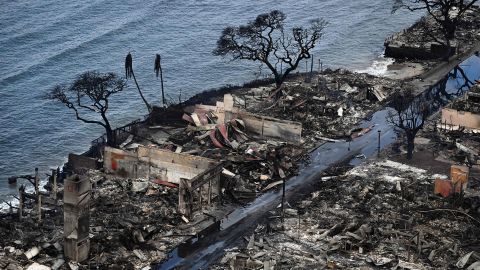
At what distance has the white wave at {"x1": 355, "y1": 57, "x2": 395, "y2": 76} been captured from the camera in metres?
72.2

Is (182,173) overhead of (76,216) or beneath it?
beneath

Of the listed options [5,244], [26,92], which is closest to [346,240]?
[5,244]

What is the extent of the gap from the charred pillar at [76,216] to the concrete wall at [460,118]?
27317mm

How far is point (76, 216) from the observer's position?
3825cm

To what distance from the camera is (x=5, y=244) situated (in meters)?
40.3

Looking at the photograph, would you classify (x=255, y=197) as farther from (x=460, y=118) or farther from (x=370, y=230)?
(x=460, y=118)

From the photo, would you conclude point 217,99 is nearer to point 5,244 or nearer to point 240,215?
point 240,215

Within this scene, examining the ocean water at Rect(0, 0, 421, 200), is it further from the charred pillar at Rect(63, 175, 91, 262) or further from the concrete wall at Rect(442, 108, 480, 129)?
the concrete wall at Rect(442, 108, 480, 129)

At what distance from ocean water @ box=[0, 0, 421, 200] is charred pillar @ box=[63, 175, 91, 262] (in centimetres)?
1683

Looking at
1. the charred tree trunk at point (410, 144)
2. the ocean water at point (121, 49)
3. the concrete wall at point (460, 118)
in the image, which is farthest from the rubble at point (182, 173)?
the ocean water at point (121, 49)

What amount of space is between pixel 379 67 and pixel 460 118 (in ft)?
64.3

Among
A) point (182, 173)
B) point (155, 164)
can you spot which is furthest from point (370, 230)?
point (155, 164)

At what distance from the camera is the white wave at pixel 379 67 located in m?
72.2

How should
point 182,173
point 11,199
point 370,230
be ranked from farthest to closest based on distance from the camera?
point 11,199
point 182,173
point 370,230
